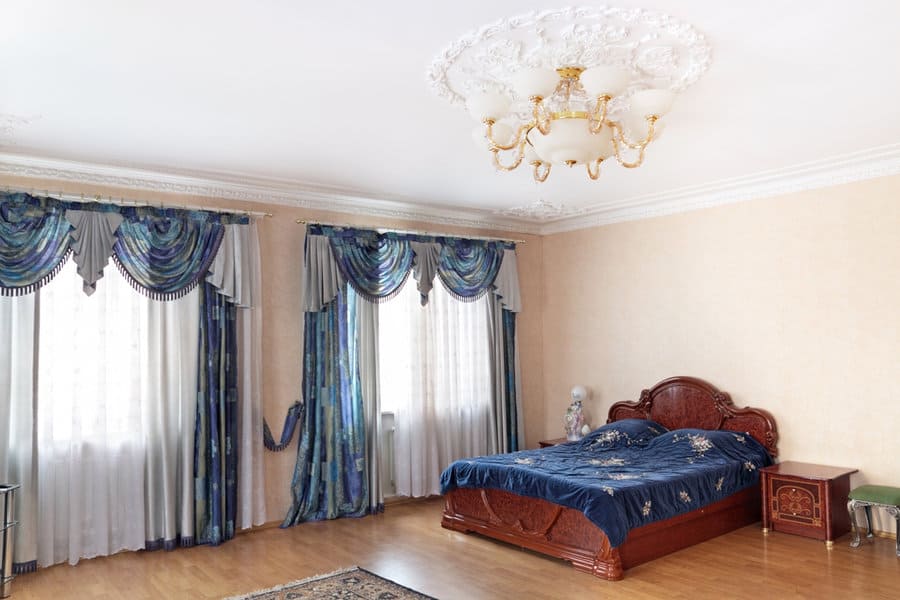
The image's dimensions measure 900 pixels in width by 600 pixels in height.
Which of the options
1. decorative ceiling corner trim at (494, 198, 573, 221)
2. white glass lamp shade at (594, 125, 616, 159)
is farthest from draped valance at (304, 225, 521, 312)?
white glass lamp shade at (594, 125, 616, 159)

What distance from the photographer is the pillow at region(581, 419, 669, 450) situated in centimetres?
601

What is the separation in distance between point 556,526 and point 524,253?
3.44 m

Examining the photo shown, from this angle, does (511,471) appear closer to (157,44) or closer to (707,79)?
(707,79)

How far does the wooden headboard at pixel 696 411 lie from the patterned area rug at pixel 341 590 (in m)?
3.08

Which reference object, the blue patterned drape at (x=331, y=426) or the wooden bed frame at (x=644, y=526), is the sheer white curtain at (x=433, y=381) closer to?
the blue patterned drape at (x=331, y=426)

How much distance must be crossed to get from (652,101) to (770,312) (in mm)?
3095

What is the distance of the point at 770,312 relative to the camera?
5703mm

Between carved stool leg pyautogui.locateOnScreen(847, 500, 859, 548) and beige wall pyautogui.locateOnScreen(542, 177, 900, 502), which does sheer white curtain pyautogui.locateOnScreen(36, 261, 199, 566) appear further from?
carved stool leg pyautogui.locateOnScreen(847, 500, 859, 548)

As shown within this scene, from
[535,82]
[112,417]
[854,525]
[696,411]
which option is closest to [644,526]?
[854,525]

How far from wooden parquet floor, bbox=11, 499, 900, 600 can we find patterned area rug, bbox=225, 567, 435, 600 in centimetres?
11

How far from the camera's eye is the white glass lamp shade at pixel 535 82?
3.08 metres

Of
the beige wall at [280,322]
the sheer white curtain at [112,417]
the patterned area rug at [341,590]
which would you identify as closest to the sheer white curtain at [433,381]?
the beige wall at [280,322]

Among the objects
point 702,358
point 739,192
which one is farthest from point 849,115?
point 702,358

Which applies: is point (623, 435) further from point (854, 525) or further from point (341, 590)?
point (341, 590)
